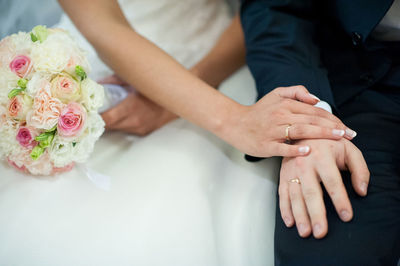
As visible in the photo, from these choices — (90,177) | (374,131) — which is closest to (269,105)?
(374,131)

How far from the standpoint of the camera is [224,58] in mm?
1129

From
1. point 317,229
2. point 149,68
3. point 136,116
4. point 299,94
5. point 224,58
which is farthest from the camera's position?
point 224,58

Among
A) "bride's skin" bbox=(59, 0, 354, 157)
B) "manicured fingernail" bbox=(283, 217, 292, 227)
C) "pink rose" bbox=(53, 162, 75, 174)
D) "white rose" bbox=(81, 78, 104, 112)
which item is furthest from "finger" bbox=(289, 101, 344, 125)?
"pink rose" bbox=(53, 162, 75, 174)

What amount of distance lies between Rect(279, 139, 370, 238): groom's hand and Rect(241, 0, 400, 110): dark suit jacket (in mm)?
158

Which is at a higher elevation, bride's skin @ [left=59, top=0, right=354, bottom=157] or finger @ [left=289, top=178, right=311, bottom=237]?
bride's skin @ [left=59, top=0, right=354, bottom=157]

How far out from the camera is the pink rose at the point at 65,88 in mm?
677

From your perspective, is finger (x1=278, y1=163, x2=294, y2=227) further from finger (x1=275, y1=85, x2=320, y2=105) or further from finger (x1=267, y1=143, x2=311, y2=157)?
finger (x1=275, y1=85, x2=320, y2=105)

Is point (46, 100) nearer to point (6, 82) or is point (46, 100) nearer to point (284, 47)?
point (6, 82)

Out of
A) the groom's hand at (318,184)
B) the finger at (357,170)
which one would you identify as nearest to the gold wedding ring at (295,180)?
the groom's hand at (318,184)

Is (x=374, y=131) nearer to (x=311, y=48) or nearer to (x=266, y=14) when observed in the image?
(x=311, y=48)

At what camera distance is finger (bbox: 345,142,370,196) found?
26.7 inches

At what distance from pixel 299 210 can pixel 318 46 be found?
0.49m

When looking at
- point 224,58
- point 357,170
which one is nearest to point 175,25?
point 224,58

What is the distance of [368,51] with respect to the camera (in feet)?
2.78
